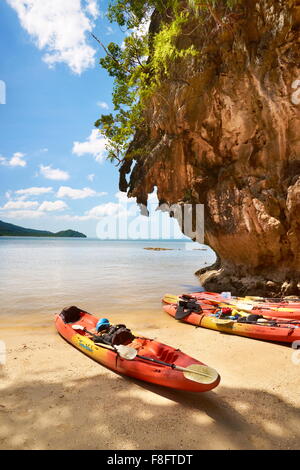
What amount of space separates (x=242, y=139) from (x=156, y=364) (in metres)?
12.3

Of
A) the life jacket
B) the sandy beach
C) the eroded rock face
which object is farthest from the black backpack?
the eroded rock face

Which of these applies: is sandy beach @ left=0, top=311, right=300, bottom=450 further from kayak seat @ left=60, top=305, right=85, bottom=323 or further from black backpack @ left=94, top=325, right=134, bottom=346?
kayak seat @ left=60, top=305, right=85, bottom=323

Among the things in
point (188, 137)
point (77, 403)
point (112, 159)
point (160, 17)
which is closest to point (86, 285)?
point (112, 159)

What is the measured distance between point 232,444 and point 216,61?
1544cm

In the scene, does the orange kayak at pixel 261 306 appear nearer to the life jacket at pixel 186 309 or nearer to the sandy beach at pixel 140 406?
the life jacket at pixel 186 309

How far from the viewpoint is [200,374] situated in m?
4.77

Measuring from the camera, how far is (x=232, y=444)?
377 cm

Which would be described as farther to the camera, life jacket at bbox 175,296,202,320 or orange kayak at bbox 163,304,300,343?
life jacket at bbox 175,296,202,320

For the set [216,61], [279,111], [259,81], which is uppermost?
[216,61]

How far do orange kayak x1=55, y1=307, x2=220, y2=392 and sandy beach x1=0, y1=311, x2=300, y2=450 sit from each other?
0.75 feet

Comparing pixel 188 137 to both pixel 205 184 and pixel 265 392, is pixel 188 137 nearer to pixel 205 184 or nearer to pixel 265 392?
pixel 205 184

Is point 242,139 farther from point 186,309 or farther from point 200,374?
point 200,374

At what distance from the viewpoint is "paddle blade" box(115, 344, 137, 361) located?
5.78m

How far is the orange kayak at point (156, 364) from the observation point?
15.4 feet
